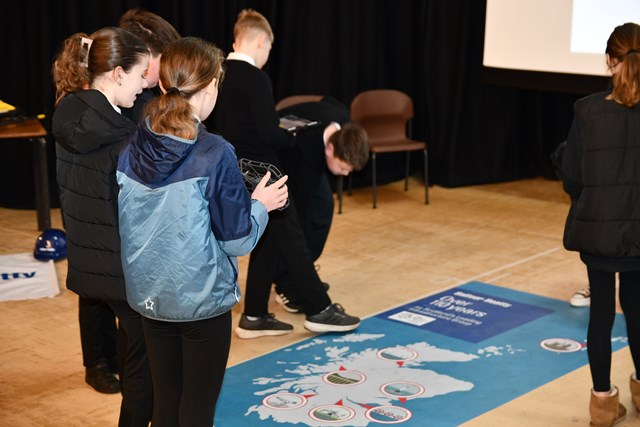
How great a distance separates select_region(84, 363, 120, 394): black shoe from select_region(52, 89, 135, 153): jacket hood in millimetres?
1186

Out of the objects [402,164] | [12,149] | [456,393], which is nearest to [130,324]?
[456,393]

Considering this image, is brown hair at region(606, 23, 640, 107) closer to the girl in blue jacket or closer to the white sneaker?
the girl in blue jacket

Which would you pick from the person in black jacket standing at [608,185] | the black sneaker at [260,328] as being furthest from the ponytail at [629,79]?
the black sneaker at [260,328]

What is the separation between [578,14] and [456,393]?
3.78 metres

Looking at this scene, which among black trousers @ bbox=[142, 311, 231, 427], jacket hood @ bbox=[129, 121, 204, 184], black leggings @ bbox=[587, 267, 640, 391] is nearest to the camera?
jacket hood @ bbox=[129, 121, 204, 184]

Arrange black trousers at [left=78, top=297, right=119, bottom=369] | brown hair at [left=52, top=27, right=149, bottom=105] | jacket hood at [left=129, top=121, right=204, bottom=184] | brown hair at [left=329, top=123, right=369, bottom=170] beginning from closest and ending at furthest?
1. jacket hood at [left=129, top=121, right=204, bottom=184]
2. brown hair at [left=52, top=27, right=149, bottom=105]
3. black trousers at [left=78, top=297, right=119, bottom=369]
4. brown hair at [left=329, top=123, right=369, bottom=170]

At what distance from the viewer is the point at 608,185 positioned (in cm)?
321

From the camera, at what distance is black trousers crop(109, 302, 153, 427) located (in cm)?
288

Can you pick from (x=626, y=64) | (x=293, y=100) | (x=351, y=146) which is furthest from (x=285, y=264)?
(x=293, y=100)

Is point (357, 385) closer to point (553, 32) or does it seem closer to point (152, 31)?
point (152, 31)

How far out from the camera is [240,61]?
414 centimetres

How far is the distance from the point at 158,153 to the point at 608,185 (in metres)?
1.58

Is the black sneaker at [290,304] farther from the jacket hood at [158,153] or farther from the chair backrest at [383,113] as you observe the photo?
the chair backrest at [383,113]

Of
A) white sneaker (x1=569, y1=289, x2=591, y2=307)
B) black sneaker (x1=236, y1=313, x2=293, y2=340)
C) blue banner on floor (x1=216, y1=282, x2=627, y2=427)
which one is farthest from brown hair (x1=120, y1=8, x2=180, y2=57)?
white sneaker (x1=569, y1=289, x2=591, y2=307)
